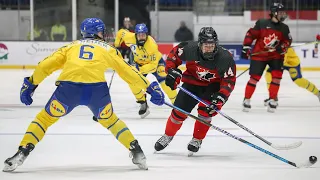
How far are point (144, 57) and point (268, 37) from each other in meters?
1.47

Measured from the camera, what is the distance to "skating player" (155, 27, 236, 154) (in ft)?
16.9

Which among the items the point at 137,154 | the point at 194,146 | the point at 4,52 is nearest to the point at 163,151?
the point at 194,146

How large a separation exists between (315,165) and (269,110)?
3.32m

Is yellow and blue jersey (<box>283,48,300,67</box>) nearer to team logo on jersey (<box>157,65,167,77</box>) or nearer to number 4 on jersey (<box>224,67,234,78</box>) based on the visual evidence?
team logo on jersey (<box>157,65,167,77</box>)

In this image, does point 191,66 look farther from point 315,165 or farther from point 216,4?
point 216,4

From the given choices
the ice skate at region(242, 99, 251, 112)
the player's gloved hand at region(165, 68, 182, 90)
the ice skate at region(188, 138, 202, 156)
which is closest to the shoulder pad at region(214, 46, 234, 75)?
the player's gloved hand at region(165, 68, 182, 90)

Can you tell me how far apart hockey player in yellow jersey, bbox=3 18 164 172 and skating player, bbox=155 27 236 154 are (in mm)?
629

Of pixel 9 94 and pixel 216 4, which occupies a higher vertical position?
pixel 216 4

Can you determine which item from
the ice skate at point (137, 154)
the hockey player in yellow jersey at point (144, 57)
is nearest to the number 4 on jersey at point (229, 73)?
the ice skate at point (137, 154)

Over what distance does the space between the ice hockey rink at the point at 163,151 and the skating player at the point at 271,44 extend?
1.49 feet

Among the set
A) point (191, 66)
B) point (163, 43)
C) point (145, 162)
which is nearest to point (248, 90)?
point (191, 66)

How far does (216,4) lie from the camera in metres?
14.9

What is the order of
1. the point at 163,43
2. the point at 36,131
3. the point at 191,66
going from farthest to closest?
the point at 163,43 < the point at 191,66 < the point at 36,131

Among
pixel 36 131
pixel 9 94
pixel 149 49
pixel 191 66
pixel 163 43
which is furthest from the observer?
pixel 163 43
